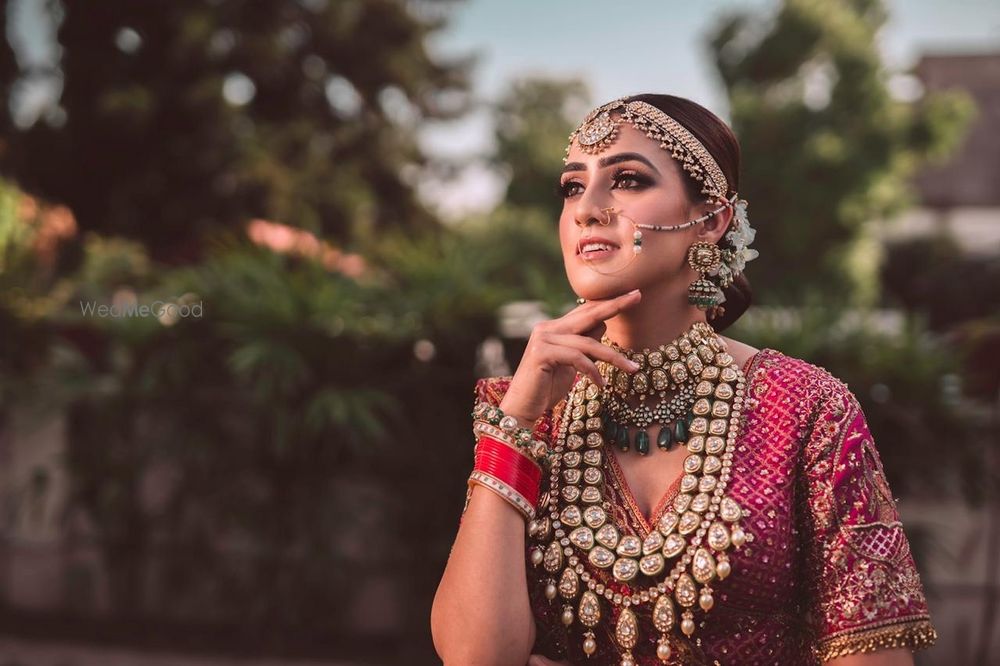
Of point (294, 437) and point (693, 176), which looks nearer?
point (693, 176)

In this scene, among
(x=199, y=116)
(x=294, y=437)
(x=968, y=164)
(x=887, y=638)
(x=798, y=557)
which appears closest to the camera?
(x=887, y=638)

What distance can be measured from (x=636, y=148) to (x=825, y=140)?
24297 millimetres

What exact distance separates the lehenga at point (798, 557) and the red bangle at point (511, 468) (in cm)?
13

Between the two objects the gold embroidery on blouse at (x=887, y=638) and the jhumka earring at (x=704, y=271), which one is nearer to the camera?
the gold embroidery on blouse at (x=887, y=638)

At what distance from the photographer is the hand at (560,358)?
1753 millimetres

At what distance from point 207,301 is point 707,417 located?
157 inches

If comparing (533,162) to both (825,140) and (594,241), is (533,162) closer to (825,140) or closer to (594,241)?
(825,140)

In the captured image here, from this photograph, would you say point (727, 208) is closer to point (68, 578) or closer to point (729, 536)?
point (729, 536)

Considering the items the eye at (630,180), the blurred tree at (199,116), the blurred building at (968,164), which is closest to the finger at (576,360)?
the eye at (630,180)

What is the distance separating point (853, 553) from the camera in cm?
163

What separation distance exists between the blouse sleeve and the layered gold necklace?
15 cm

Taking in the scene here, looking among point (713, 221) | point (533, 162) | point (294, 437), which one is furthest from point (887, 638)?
point (533, 162)

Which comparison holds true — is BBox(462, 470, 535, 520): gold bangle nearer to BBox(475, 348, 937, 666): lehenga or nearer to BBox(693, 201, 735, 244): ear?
BBox(475, 348, 937, 666): lehenga

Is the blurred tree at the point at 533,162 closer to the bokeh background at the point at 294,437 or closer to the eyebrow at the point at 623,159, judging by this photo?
the bokeh background at the point at 294,437
